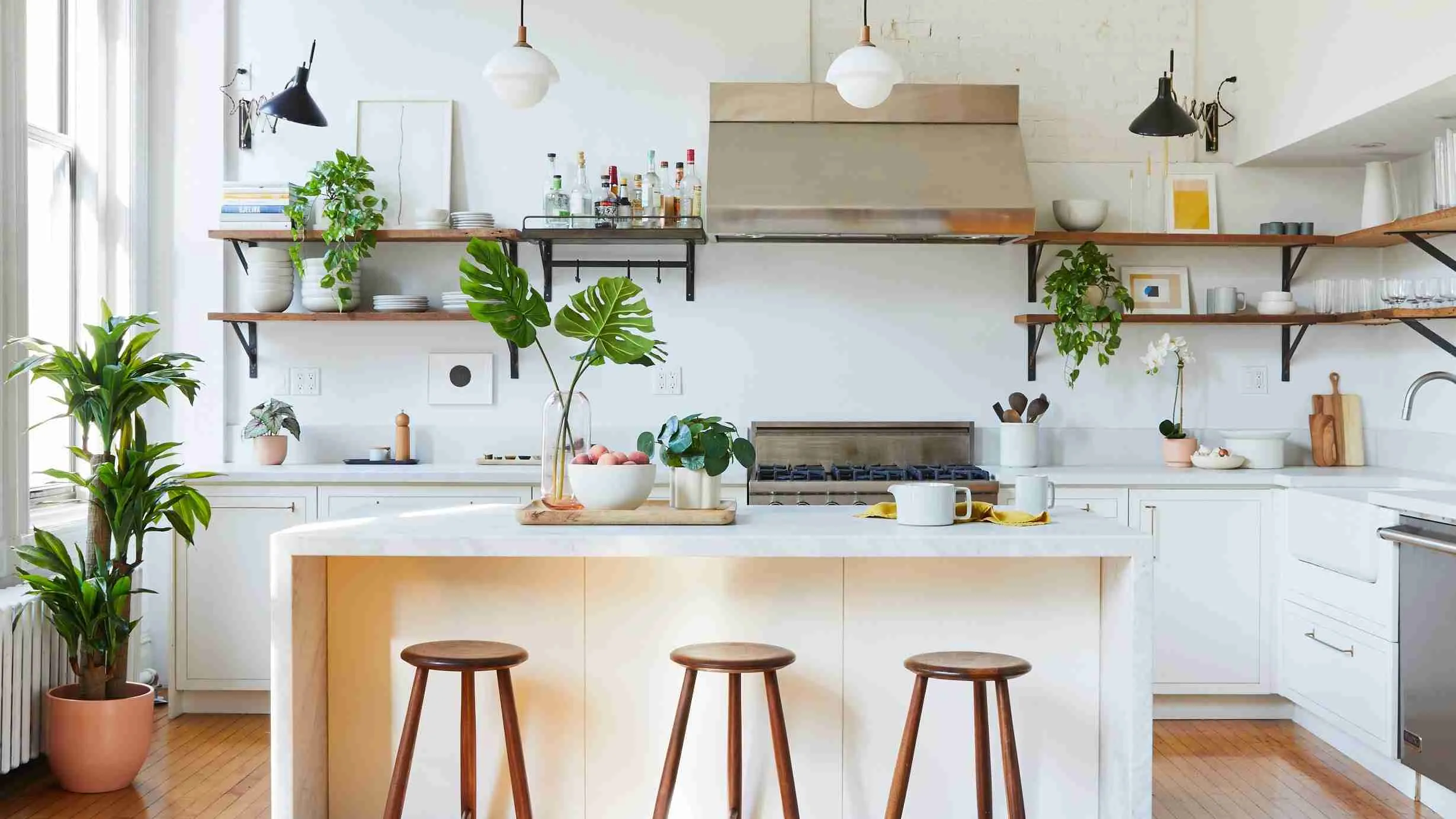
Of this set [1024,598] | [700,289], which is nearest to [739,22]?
[700,289]

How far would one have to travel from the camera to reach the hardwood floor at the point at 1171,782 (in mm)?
3523

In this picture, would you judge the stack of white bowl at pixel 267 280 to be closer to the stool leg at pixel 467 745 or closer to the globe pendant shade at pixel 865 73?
the stool leg at pixel 467 745

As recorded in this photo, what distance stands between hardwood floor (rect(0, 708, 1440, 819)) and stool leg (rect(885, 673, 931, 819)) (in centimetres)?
117

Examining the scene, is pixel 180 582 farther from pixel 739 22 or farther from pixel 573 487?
pixel 739 22

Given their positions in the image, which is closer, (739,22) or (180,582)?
(180,582)

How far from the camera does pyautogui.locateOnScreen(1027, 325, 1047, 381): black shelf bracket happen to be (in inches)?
197

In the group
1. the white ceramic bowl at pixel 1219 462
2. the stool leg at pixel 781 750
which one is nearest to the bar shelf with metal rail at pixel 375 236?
the stool leg at pixel 781 750

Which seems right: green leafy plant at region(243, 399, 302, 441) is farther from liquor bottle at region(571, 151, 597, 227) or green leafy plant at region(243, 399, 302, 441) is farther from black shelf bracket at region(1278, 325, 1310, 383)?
black shelf bracket at region(1278, 325, 1310, 383)

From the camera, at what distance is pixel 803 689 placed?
3027 mm

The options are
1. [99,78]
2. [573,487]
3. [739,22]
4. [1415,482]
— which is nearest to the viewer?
[573,487]

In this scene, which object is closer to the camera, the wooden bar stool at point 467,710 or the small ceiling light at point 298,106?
the wooden bar stool at point 467,710

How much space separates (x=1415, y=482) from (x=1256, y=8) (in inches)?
78.4

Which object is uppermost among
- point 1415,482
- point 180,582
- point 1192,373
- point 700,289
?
point 700,289

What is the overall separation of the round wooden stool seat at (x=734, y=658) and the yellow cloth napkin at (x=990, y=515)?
0.48 metres
